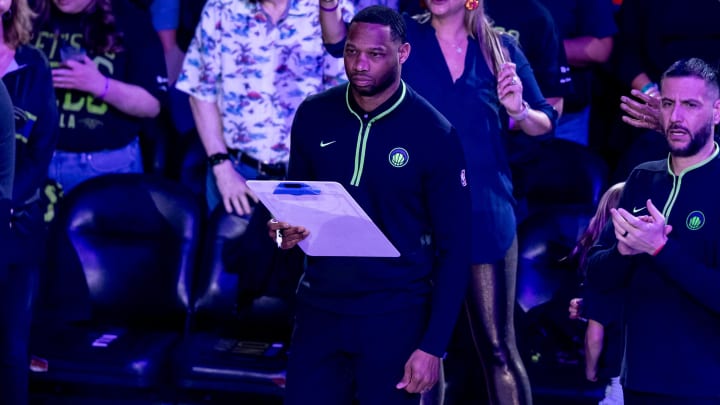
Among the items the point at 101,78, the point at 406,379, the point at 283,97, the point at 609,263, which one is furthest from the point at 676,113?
the point at 101,78

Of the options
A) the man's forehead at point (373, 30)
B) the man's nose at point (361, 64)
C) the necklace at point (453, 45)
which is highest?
the man's forehead at point (373, 30)

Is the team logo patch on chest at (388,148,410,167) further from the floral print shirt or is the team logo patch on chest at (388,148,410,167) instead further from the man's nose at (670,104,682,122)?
the floral print shirt

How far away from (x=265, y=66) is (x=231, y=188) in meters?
0.55

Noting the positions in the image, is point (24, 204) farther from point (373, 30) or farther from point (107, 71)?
point (373, 30)

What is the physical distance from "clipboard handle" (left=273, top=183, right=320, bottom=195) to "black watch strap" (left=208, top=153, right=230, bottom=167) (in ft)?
5.86

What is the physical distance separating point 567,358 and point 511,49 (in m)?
1.33

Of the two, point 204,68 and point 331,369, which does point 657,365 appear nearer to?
point 331,369

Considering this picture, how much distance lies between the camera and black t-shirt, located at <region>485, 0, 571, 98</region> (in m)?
4.94

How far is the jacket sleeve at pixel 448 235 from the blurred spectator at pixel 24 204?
1.60 meters

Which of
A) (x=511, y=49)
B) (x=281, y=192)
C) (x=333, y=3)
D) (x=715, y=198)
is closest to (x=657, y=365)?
(x=715, y=198)

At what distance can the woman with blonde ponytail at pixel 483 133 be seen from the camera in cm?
434

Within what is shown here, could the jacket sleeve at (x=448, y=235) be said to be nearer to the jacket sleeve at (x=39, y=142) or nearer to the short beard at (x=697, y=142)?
the short beard at (x=697, y=142)

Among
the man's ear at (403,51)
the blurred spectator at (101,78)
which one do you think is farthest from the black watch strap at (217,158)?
the man's ear at (403,51)

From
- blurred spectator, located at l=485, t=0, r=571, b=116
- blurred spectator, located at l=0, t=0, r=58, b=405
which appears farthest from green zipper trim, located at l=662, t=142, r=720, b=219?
blurred spectator, located at l=0, t=0, r=58, b=405
